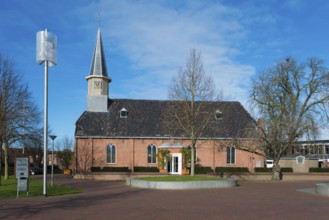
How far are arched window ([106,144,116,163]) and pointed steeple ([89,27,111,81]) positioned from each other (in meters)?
9.59

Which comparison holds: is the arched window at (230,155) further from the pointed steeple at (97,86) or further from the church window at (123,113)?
the pointed steeple at (97,86)

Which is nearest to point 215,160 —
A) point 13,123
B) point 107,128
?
point 107,128

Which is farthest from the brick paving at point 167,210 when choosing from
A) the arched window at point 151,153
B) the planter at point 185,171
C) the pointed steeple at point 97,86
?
the pointed steeple at point 97,86

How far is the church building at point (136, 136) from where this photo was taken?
42500 mm

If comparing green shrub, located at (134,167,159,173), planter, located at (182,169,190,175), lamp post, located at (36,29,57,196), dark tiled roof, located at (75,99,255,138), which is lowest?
planter, located at (182,169,190,175)

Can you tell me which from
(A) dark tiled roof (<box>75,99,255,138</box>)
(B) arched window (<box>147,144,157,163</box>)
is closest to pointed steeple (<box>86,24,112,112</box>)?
(A) dark tiled roof (<box>75,99,255,138</box>)

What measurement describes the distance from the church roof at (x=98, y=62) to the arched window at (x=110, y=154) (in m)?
9.53

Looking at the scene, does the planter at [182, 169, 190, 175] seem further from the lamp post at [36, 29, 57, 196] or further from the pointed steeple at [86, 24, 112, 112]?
the lamp post at [36, 29, 57, 196]

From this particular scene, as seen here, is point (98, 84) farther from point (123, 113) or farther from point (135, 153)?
point (135, 153)

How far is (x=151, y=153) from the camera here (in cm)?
4366

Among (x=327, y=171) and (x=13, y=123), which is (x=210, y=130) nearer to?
(x=327, y=171)

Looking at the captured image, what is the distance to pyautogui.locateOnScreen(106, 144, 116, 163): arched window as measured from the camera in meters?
43.1

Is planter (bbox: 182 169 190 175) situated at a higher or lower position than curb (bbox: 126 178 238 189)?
lower

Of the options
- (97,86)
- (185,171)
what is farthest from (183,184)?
(97,86)
